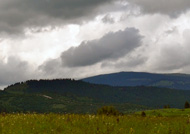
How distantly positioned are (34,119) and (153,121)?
6.76 m

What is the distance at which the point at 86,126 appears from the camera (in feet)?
48.1

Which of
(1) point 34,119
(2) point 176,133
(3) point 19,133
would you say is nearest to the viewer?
(3) point 19,133

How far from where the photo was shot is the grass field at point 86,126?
13633mm

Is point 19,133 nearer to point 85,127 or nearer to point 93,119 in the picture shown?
point 85,127

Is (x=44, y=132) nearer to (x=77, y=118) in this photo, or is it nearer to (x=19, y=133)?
(x=19, y=133)

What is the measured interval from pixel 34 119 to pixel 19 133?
2.88 m

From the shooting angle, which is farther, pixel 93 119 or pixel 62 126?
pixel 93 119

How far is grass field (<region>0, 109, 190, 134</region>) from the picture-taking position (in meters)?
13.6

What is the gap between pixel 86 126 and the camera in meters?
14.7

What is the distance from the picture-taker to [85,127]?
14.6 metres

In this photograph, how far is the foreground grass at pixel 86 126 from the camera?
1363cm

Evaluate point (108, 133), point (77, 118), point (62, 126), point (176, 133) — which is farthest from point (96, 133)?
point (176, 133)

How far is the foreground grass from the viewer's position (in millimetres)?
13633

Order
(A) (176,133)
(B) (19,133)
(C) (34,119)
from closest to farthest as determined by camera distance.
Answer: (B) (19,133)
(A) (176,133)
(C) (34,119)
